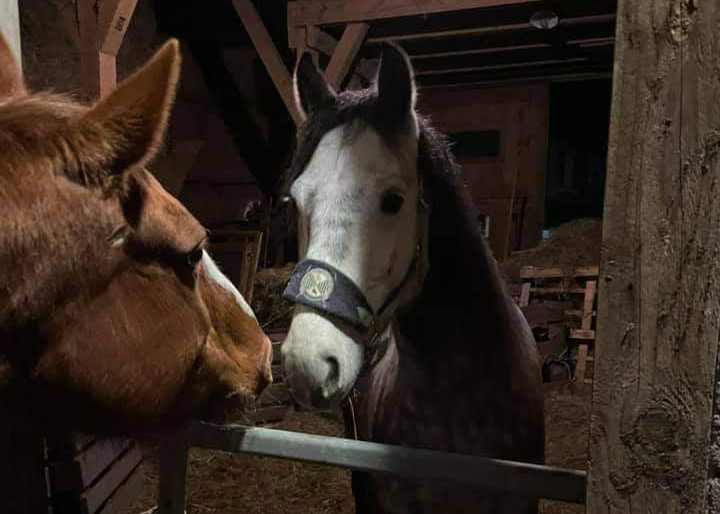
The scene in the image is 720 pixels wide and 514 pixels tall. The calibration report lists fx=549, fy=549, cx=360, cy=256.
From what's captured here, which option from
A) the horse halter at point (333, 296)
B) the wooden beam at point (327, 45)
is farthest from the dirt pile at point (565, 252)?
the horse halter at point (333, 296)

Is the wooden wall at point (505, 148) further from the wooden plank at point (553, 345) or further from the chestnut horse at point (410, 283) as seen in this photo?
the chestnut horse at point (410, 283)

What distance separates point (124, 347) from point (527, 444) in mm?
1071

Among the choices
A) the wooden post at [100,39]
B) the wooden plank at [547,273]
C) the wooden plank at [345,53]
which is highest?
the wooden plank at [345,53]

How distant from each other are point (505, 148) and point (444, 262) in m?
6.73

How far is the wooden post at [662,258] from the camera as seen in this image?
25.9 inches

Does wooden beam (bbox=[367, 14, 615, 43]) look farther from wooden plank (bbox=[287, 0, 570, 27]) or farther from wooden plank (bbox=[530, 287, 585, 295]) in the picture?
wooden plank (bbox=[530, 287, 585, 295])

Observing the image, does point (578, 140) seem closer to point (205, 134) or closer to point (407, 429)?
point (205, 134)

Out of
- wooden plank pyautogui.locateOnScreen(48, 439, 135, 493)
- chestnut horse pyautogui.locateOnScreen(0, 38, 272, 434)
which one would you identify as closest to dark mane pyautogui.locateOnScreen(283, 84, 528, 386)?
chestnut horse pyautogui.locateOnScreen(0, 38, 272, 434)

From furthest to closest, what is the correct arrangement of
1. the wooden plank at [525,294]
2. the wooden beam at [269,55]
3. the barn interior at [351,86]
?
the wooden plank at [525,294] < the wooden beam at [269,55] < the barn interior at [351,86]

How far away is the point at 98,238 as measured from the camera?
2.82 feet

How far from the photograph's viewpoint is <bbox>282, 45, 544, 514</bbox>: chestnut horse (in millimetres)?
1298

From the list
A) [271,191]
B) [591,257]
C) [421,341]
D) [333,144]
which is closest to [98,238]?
[333,144]

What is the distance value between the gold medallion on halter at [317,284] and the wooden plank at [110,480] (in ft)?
4.02

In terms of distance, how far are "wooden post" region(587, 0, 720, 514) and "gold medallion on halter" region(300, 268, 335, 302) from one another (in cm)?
64
